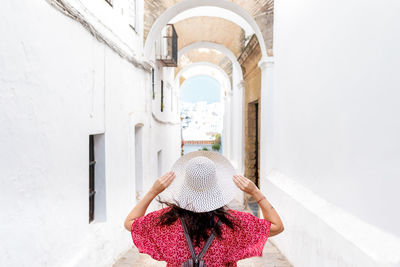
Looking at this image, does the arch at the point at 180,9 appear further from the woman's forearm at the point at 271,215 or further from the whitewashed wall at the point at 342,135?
the woman's forearm at the point at 271,215

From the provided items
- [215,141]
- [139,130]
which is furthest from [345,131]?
[215,141]

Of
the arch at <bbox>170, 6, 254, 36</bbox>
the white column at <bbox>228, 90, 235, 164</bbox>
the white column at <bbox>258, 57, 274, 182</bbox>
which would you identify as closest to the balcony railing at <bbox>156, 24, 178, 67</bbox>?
the arch at <bbox>170, 6, 254, 36</bbox>

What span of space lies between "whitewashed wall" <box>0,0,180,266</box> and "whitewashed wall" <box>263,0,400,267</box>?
2.70 metres

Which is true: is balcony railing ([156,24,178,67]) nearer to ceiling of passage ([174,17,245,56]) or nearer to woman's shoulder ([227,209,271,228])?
ceiling of passage ([174,17,245,56])

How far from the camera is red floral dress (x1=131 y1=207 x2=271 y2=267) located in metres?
1.50

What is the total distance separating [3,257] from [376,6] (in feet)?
11.3

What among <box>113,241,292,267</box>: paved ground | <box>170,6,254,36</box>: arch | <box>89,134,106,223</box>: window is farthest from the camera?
<box>170,6,254,36</box>: arch

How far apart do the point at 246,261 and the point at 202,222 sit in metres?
3.43

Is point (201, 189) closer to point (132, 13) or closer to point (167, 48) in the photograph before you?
point (132, 13)

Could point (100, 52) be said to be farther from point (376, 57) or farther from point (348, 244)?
point (348, 244)

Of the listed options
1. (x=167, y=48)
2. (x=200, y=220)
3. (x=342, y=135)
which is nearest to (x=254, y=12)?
(x=167, y=48)

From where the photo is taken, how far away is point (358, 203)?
2.63 m

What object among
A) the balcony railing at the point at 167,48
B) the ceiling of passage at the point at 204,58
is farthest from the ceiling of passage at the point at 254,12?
the ceiling of passage at the point at 204,58

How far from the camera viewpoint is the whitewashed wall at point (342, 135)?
2238mm
